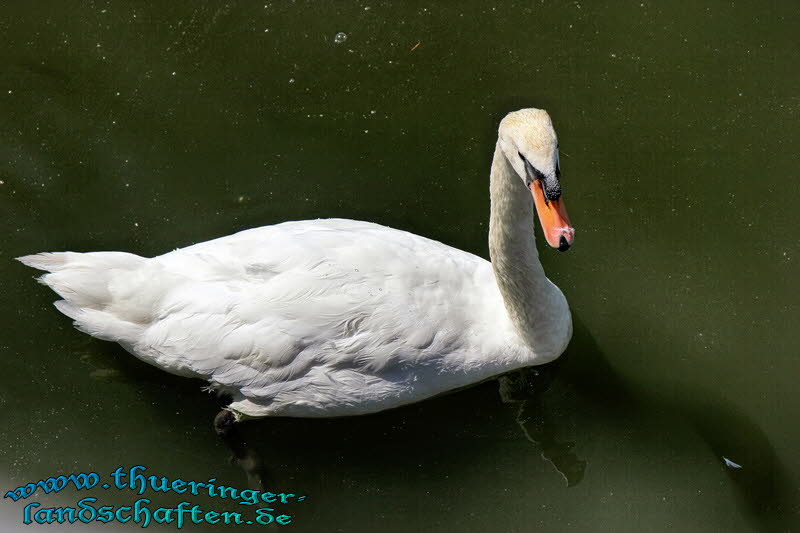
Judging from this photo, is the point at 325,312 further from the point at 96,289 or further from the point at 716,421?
the point at 716,421

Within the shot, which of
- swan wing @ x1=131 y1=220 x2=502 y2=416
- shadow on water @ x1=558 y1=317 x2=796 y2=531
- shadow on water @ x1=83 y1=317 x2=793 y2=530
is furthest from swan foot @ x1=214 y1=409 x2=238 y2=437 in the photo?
shadow on water @ x1=558 y1=317 x2=796 y2=531

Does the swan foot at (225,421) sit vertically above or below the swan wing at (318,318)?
below

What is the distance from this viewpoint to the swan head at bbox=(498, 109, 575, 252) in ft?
12.7

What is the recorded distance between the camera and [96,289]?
5012mm

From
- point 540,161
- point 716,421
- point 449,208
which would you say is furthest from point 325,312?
point 716,421

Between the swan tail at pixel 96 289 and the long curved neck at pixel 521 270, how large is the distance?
6.69 feet

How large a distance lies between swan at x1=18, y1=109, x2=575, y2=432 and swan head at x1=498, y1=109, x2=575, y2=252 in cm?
42

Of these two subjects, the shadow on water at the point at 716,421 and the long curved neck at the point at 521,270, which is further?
the shadow on water at the point at 716,421

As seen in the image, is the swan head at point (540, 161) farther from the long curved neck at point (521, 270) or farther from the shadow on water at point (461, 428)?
the shadow on water at point (461, 428)

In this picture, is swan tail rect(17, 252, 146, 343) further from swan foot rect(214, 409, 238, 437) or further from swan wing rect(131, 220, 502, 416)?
swan foot rect(214, 409, 238, 437)

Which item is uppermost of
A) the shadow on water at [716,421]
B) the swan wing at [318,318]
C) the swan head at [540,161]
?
the swan head at [540,161]

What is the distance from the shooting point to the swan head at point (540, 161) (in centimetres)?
388

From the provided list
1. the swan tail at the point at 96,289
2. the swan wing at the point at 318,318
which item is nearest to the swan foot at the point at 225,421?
the swan wing at the point at 318,318

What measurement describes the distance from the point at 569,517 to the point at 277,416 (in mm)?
1815
